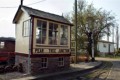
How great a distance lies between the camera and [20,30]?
1973 cm

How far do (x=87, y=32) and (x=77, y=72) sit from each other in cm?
1805

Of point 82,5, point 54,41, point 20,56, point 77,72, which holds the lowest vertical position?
point 77,72

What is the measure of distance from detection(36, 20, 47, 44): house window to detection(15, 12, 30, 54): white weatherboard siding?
37.9 inches

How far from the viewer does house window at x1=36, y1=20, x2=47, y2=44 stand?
18.0 meters

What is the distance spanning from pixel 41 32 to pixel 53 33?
1.63 metres

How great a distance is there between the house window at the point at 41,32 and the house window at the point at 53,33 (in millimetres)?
772

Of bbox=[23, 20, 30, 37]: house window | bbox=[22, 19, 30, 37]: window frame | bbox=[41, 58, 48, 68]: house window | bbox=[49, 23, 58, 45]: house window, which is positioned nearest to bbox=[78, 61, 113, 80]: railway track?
bbox=[41, 58, 48, 68]: house window

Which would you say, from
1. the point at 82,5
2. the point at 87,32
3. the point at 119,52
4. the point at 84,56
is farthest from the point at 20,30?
the point at 119,52

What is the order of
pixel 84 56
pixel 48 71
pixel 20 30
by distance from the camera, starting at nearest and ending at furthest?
pixel 48 71, pixel 20 30, pixel 84 56

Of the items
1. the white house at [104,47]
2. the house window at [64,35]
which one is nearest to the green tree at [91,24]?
the house window at [64,35]

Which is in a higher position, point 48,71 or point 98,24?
point 98,24

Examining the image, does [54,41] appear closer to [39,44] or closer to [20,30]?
[39,44]

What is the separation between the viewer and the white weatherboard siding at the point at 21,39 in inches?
713

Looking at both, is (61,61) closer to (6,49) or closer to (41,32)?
(41,32)
